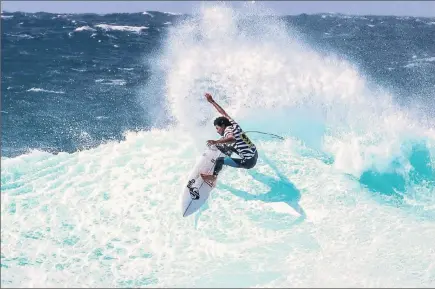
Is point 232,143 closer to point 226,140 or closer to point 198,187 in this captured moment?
point 226,140

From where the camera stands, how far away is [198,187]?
12469 mm

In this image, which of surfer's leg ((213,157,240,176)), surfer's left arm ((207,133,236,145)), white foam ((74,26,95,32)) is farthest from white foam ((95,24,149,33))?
surfer's left arm ((207,133,236,145))

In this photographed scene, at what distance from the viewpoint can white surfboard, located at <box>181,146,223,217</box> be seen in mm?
11998

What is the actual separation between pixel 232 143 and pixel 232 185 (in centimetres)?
150

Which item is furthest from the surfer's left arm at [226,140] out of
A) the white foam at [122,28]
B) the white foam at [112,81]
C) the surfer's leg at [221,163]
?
the white foam at [122,28]

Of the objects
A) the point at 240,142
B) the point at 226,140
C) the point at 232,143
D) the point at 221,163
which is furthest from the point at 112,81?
the point at 226,140

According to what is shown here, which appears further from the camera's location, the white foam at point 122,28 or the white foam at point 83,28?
the white foam at point 122,28

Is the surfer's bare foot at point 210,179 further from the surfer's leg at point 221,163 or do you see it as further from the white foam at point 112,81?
the white foam at point 112,81

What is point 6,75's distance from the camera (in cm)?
3600

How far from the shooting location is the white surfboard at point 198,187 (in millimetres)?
11998

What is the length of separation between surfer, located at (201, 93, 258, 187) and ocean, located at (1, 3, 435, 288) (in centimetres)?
81

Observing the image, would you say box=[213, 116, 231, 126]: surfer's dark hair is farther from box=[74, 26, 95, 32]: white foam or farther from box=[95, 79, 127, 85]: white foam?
box=[74, 26, 95, 32]: white foam

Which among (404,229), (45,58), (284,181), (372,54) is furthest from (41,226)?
(372,54)

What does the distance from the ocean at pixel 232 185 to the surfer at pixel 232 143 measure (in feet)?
2.67
